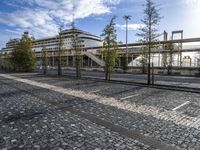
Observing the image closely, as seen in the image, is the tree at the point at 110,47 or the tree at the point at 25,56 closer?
the tree at the point at 110,47

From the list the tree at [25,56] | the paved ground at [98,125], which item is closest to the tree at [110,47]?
the paved ground at [98,125]

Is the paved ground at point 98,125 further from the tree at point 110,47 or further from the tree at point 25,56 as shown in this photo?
the tree at point 25,56

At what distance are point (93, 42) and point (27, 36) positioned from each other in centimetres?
5039

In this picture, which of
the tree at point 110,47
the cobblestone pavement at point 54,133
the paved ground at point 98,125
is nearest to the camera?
the cobblestone pavement at point 54,133

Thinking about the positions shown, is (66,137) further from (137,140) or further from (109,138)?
(137,140)

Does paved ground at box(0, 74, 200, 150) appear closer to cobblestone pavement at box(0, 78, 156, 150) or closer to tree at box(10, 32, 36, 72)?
cobblestone pavement at box(0, 78, 156, 150)

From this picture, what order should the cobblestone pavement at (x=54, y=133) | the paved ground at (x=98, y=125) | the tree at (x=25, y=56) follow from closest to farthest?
the cobblestone pavement at (x=54, y=133), the paved ground at (x=98, y=125), the tree at (x=25, y=56)

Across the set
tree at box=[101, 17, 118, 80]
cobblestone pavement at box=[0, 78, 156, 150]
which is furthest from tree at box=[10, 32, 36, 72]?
cobblestone pavement at box=[0, 78, 156, 150]

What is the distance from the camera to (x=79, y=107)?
8.94 meters

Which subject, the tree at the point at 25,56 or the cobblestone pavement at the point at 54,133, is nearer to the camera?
the cobblestone pavement at the point at 54,133

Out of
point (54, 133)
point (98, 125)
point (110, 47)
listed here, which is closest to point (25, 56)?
point (110, 47)

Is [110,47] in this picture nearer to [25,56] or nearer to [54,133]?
[54,133]

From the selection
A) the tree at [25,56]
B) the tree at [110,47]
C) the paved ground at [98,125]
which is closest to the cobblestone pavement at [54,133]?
the paved ground at [98,125]

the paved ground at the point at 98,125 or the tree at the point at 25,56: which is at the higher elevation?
the tree at the point at 25,56
